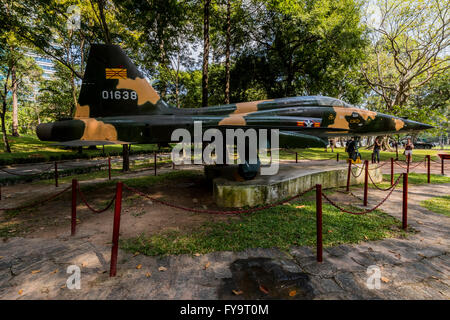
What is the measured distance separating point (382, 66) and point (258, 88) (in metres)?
14.1

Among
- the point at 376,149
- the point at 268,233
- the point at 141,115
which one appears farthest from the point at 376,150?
the point at 141,115

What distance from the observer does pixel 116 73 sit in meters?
6.23

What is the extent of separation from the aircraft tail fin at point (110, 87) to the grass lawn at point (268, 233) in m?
4.13

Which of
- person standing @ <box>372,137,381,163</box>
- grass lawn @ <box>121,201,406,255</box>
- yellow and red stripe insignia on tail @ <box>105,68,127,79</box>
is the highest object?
yellow and red stripe insignia on tail @ <box>105,68,127,79</box>

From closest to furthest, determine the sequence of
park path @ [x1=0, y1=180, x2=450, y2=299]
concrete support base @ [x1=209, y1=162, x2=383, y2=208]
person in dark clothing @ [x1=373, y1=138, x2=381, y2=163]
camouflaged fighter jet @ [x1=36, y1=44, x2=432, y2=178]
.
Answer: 1. park path @ [x1=0, y1=180, x2=450, y2=299]
2. camouflaged fighter jet @ [x1=36, y1=44, x2=432, y2=178]
3. concrete support base @ [x1=209, y1=162, x2=383, y2=208]
4. person in dark clothing @ [x1=373, y1=138, x2=381, y2=163]

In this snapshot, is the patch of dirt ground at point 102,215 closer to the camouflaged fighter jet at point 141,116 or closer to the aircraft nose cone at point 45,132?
the camouflaged fighter jet at point 141,116

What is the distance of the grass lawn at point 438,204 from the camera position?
18.3 ft

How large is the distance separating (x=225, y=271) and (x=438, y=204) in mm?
6907

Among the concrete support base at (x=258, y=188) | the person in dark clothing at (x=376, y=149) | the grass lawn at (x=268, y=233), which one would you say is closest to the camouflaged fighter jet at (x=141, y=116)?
the concrete support base at (x=258, y=188)

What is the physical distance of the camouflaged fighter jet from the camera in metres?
5.52

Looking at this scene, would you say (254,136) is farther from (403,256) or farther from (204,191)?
(403,256)

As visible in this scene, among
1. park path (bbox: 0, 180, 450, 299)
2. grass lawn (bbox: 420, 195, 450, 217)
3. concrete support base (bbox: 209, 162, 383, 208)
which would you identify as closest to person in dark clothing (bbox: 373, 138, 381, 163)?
grass lawn (bbox: 420, 195, 450, 217)

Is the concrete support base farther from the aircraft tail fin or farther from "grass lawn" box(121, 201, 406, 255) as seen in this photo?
the aircraft tail fin

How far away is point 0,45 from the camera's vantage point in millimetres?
10898
